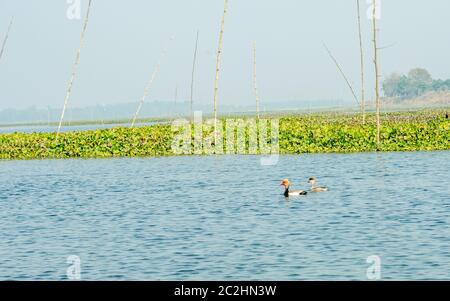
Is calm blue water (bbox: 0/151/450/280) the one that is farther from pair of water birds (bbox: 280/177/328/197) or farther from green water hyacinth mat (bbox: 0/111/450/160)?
green water hyacinth mat (bbox: 0/111/450/160)

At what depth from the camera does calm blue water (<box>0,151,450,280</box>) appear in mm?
17625

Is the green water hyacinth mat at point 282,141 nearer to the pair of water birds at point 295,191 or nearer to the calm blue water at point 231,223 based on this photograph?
the calm blue water at point 231,223

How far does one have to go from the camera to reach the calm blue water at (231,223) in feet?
57.8

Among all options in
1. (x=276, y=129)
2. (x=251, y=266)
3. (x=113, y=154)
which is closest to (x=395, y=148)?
(x=276, y=129)

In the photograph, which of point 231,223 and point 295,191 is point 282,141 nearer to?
point 295,191

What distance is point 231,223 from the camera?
77.6 ft

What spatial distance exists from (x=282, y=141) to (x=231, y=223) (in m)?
25.7

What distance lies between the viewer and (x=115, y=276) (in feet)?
56.6

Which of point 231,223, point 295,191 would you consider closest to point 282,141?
point 295,191

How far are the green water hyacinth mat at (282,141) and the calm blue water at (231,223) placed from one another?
18.5 feet

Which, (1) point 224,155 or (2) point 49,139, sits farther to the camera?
(2) point 49,139

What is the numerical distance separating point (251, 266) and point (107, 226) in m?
7.64

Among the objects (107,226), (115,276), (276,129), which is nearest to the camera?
(115,276)
